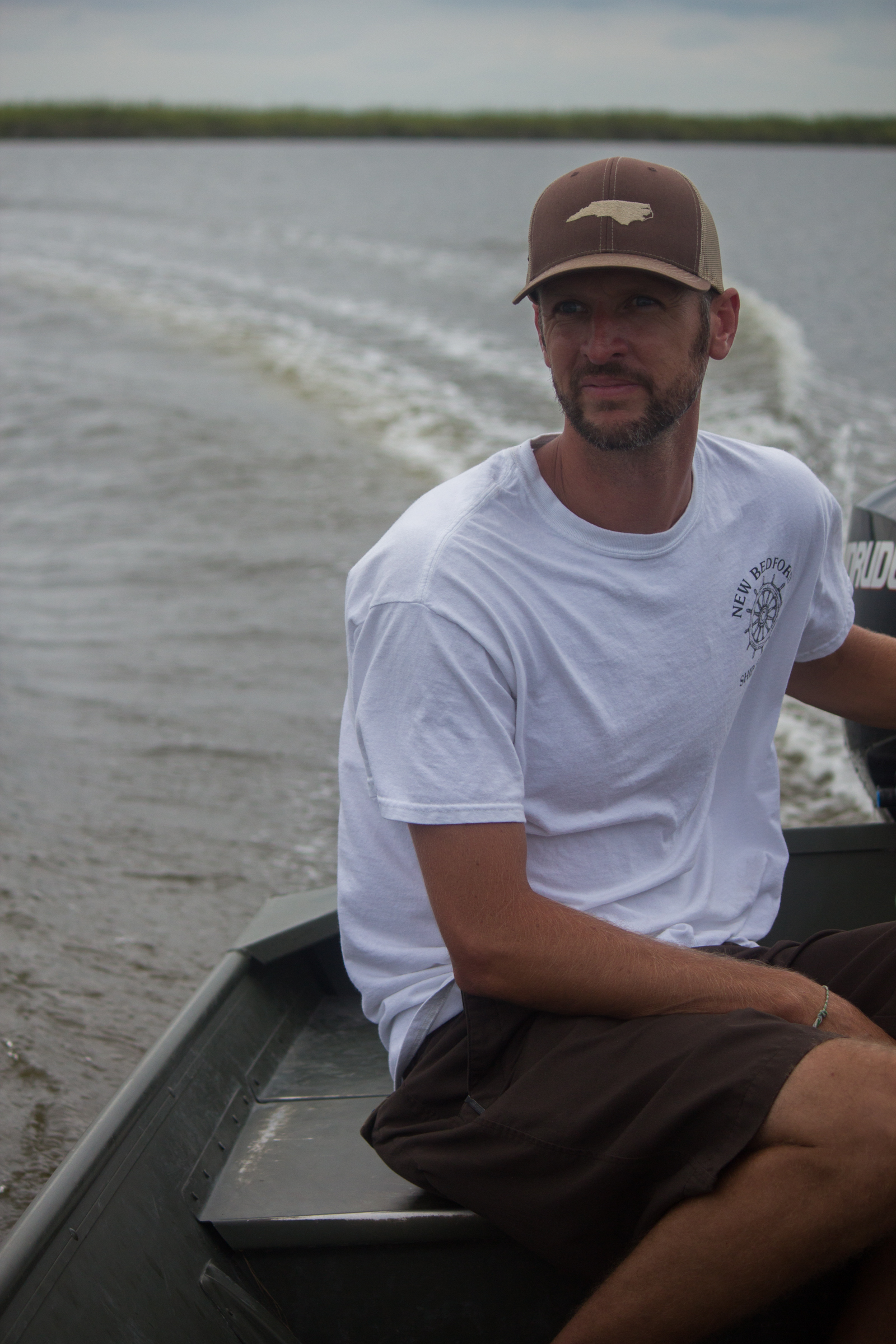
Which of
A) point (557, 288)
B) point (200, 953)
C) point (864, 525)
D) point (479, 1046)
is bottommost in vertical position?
point (200, 953)

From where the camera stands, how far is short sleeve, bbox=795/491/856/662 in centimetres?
189

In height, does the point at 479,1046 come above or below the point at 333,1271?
above

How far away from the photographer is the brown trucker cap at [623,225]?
1559 mm

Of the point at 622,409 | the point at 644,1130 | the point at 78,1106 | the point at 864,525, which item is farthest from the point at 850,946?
the point at 78,1106

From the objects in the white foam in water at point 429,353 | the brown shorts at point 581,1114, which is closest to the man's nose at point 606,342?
the brown shorts at point 581,1114

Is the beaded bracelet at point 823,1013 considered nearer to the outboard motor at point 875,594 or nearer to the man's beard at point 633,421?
the man's beard at point 633,421

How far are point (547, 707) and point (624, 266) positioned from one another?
1.87 feet

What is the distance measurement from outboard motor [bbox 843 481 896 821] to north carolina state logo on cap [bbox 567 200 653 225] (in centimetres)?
116

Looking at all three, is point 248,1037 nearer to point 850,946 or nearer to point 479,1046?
point 479,1046

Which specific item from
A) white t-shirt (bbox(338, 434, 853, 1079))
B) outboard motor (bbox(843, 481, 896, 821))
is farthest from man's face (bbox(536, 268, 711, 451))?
outboard motor (bbox(843, 481, 896, 821))

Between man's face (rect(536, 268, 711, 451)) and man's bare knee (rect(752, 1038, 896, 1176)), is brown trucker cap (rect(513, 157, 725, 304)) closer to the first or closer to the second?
man's face (rect(536, 268, 711, 451))

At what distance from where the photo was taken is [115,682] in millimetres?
5359

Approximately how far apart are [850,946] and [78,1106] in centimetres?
188

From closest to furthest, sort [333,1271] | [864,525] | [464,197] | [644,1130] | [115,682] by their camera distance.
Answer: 1. [644,1130]
2. [333,1271]
3. [864,525]
4. [115,682]
5. [464,197]
